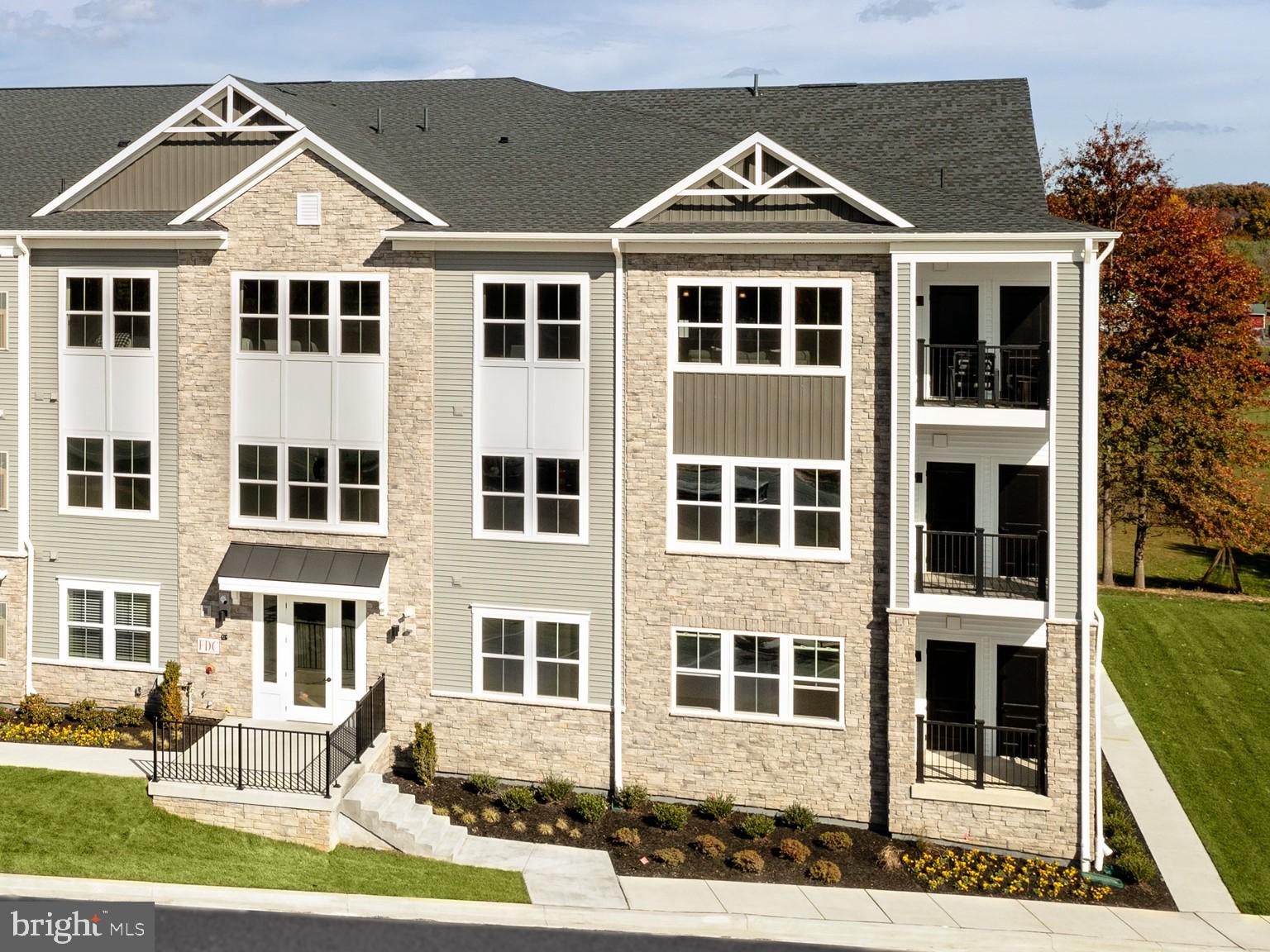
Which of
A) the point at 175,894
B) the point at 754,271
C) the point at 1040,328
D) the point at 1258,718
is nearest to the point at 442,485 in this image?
the point at 754,271

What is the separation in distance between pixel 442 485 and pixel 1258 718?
55.7ft

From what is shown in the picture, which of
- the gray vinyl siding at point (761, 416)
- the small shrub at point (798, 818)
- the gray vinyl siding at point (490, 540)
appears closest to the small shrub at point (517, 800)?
the gray vinyl siding at point (490, 540)

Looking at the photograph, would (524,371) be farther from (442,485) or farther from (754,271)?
(754,271)

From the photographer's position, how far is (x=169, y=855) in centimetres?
1723

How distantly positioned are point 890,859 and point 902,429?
6615 millimetres

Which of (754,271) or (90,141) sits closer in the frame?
(754,271)

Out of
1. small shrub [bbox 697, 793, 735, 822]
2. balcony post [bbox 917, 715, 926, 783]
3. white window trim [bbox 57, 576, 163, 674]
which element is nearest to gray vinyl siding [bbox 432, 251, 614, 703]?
small shrub [bbox 697, 793, 735, 822]

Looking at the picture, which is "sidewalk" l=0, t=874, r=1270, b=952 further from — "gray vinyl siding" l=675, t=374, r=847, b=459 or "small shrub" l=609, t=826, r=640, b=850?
"gray vinyl siding" l=675, t=374, r=847, b=459

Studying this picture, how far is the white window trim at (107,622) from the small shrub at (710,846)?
1047 centimetres

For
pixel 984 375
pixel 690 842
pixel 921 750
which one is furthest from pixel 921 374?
pixel 690 842

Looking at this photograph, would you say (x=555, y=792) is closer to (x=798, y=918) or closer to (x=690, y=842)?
(x=690, y=842)

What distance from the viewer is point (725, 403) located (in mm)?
20016

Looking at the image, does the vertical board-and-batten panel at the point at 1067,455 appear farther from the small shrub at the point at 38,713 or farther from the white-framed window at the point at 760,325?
the small shrub at the point at 38,713

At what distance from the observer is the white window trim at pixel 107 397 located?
21.7m
